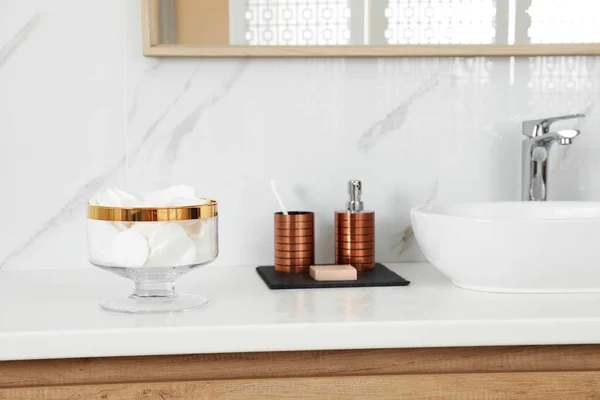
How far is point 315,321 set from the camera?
0.88 m

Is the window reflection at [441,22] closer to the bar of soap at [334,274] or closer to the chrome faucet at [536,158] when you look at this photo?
the chrome faucet at [536,158]

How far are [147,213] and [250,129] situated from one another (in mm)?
418

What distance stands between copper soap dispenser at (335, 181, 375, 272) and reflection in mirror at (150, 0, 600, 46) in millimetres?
289

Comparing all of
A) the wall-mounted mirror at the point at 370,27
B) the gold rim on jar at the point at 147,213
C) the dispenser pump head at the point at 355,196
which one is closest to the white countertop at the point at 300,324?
the gold rim on jar at the point at 147,213

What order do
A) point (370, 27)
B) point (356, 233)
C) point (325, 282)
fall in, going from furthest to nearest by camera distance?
point (370, 27) < point (356, 233) < point (325, 282)

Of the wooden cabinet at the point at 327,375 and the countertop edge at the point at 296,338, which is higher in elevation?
the countertop edge at the point at 296,338

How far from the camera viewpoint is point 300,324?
872mm

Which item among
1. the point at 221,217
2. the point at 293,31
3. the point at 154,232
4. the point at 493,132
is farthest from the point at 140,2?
the point at 493,132

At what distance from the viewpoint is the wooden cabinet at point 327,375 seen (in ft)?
2.83

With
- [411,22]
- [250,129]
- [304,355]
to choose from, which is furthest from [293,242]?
[411,22]

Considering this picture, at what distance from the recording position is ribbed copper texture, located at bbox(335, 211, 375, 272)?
123 centimetres

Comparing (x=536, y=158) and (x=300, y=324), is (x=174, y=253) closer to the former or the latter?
(x=300, y=324)

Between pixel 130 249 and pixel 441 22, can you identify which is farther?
pixel 441 22

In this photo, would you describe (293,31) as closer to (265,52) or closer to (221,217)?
(265,52)
